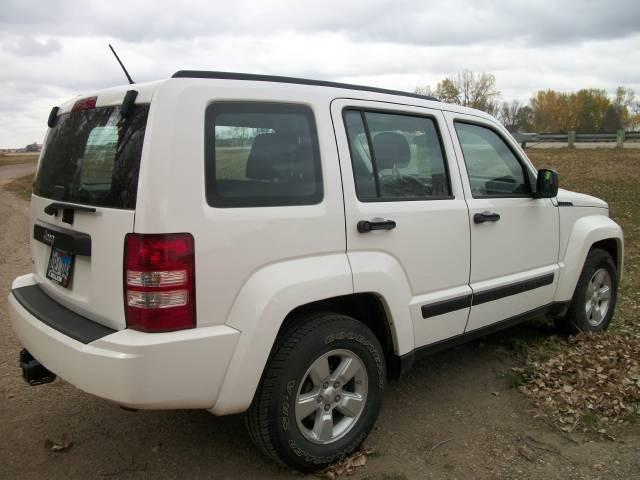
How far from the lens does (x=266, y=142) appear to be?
2.73 meters

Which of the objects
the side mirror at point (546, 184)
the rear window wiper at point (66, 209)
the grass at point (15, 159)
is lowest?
the side mirror at point (546, 184)

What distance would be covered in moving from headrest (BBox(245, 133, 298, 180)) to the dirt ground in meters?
1.54

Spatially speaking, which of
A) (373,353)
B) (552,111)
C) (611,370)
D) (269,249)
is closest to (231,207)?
(269,249)

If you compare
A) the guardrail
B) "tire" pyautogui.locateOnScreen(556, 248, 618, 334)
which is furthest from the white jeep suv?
the guardrail

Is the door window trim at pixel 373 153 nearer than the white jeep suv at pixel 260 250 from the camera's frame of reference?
No

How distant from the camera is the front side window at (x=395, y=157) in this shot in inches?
119

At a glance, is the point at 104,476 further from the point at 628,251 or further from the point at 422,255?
the point at 628,251

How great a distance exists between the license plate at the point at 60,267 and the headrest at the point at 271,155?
1.01 meters

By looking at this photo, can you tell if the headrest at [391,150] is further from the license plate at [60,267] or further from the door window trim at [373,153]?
the license plate at [60,267]

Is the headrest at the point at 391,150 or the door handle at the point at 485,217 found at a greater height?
the headrest at the point at 391,150

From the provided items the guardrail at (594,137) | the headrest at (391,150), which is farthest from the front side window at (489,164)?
the guardrail at (594,137)

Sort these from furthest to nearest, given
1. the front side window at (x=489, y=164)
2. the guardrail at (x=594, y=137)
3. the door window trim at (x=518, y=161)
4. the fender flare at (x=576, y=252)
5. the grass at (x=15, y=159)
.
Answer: the grass at (x=15, y=159)
the guardrail at (x=594, y=137)
the fender flare at (x=576, y=252)
the door window trim at (x=518, y=161)
the front side window at (x=489, y=164)

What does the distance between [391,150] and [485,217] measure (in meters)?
0.79

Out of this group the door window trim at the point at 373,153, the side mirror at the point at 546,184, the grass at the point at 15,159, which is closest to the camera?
the door window trim at the point at 373,153
